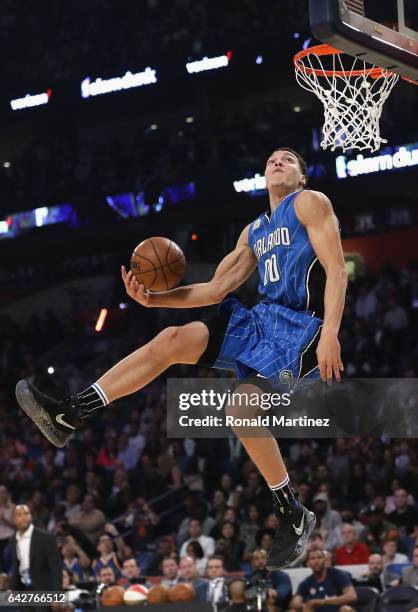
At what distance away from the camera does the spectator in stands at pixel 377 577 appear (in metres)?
10.2

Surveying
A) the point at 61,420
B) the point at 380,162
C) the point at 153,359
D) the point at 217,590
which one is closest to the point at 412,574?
the point at 217,590

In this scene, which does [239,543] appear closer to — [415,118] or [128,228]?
[415,118]

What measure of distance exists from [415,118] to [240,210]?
16.3 feet

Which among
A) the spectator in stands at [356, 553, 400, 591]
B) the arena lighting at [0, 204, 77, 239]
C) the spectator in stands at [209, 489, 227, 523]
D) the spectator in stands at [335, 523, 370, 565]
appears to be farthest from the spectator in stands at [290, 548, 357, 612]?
the arena lighting at [0, 204, 77, 239]

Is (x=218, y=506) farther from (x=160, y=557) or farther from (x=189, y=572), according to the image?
(x=189, y=572)

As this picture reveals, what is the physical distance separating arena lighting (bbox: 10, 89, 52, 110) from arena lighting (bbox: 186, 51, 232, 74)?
342 centimetres

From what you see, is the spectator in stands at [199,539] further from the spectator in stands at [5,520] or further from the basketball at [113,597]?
the spectator in stands at [5,520]

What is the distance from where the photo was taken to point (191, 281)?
2217cm

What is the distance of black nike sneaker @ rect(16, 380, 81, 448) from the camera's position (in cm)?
596

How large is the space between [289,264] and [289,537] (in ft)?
5.32

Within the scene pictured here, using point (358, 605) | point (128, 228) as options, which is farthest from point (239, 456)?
point (128, 228)

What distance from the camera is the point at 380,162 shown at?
59.5 feet

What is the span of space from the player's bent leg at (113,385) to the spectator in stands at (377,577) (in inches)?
197

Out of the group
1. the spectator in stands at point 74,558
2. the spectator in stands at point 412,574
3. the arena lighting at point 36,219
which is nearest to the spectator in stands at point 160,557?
the spectator in stands at point 74,558
